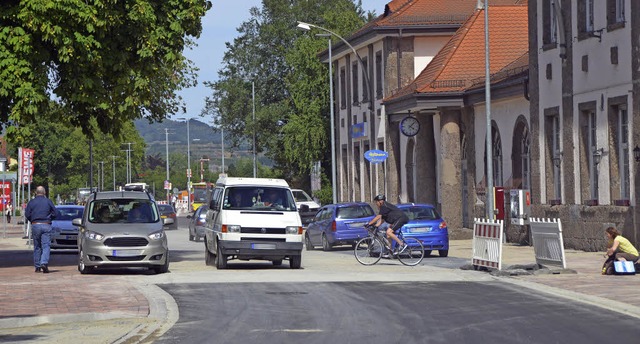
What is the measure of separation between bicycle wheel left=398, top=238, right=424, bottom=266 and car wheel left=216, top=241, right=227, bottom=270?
430 cm

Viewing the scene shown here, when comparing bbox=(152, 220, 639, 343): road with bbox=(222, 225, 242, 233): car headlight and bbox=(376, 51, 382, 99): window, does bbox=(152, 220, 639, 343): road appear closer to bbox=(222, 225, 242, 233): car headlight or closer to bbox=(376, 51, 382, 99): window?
bbox=(222, 225, 242, 233): car headlight

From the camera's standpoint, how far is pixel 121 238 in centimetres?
2709

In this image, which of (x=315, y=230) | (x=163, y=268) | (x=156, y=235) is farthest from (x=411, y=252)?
(x=315, y=230)

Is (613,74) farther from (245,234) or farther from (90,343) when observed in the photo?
(90,343)

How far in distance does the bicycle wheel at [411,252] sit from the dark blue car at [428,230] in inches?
100

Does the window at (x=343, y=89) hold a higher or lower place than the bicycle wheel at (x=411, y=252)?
higher

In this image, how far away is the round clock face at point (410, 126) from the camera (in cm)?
5069

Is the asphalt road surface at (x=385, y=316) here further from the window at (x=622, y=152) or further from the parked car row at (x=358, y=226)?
the window at (x=622, y=152)

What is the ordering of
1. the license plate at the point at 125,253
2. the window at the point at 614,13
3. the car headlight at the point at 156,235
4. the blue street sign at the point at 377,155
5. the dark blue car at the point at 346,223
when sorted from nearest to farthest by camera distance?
the license plate at the point at 125,253, the car headlight at the point at 156,235, the window at the point at 614,13, the dark blue car at the point at 346,223, the blue street sign at the point at 377,155

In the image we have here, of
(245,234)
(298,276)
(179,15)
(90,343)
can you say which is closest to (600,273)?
(298,276)

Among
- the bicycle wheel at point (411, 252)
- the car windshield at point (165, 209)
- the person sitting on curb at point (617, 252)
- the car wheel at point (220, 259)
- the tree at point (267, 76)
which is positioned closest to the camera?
the person sitting on curb at point (617, 252)

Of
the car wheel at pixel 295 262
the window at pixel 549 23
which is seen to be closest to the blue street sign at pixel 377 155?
the window at pixel 549 23

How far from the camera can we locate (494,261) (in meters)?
26.6

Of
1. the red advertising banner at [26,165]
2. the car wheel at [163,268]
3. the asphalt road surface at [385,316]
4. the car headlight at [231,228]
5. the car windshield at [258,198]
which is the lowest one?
the asphalt road surface at [385,316]
